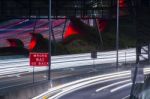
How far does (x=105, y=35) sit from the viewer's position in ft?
257

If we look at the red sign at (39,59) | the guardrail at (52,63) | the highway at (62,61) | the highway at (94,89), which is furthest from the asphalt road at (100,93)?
the highway at (62,61)

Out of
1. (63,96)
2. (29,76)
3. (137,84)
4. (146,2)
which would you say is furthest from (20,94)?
(146,2)

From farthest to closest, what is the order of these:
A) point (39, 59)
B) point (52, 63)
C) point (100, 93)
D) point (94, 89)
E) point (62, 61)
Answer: point (62, 61), point (52, 63), point (39, 59), point (94, 89), point (100, 93)

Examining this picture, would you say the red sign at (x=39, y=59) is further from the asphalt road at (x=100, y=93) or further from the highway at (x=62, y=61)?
the highway at (x=62, y=61)

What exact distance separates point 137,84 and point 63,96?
65.1 feet

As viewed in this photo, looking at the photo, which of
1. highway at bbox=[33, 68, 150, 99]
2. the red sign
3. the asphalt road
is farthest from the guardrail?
the asphalt road

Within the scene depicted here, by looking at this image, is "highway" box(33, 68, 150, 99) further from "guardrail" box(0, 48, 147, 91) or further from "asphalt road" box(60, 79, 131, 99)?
"guardrail" box(0, 48, 147, 91)

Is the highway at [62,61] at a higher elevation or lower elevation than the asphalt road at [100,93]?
lower

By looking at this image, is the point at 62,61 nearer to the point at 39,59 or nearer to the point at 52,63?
the point at 52,63

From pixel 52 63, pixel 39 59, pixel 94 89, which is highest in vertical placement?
pixel 39 59

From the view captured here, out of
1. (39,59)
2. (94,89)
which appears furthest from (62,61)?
(94,89)

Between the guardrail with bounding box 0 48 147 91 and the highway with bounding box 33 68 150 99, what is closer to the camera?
the highway with bounding box 33 68 150 99

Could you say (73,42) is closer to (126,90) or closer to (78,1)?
(78,1)

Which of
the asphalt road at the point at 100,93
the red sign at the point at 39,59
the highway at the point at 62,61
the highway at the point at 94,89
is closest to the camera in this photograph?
the asphalt road at the point at 100,93
